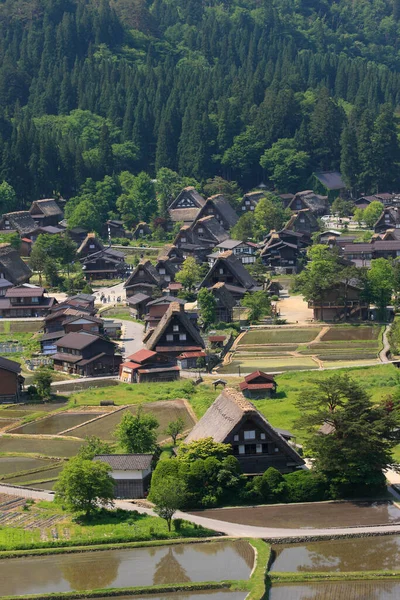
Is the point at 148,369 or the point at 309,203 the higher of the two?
the point at 309,203

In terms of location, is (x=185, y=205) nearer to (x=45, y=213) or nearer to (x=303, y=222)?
(x=303, y=222)

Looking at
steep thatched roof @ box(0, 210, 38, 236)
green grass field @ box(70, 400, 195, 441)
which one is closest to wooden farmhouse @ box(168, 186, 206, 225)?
steep thatched roof @ box(0, 210, 38, 236)

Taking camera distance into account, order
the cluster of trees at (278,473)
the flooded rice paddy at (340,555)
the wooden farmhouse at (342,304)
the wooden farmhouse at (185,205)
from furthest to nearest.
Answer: the wooden farmhouse at (185,205)
the wooden farmhouse at (342,304)
the cluster of trees at (278,473)
the flooded rice paddy at (340,555)

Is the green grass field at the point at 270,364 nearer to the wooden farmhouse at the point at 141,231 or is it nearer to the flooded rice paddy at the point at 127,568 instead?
the flooded rice paddy at the point at 127,568

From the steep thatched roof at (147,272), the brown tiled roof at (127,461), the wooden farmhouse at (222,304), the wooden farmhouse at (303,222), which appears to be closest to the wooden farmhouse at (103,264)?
the steep thatched roof at (147,272)

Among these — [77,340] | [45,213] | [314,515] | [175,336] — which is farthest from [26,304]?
[314,515]

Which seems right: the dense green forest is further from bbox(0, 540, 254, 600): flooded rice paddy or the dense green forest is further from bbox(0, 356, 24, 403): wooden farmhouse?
bbox(0, 540, 254, 600): flooded rice paddy

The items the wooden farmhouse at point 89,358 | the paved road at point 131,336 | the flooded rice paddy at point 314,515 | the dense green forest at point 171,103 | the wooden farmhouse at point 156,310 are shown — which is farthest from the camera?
the dense green forest at point 171,103

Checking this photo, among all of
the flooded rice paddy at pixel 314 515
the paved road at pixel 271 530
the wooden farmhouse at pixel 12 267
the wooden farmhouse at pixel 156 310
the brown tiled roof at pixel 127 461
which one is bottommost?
the paved road at pixel 271 530
